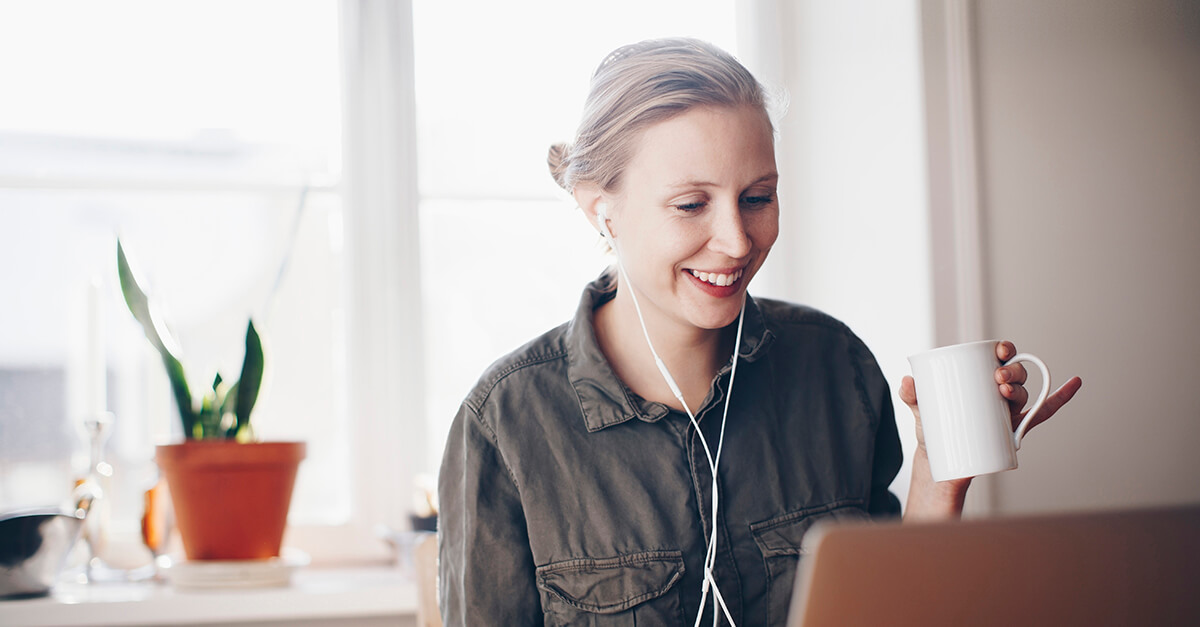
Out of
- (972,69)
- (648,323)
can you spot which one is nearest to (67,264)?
(648,323)

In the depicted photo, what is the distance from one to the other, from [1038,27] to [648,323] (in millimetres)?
1027

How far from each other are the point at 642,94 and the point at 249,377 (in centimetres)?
88

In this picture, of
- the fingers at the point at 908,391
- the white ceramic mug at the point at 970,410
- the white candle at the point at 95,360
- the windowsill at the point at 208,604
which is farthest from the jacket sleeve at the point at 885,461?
the white candle at the point at 95,360

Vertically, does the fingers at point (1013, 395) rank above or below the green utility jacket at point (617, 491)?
above

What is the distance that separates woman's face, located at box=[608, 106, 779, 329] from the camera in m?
0.96

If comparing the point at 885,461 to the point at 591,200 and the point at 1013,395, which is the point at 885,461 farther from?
the point at 591,200

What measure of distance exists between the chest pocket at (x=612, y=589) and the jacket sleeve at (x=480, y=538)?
3cm

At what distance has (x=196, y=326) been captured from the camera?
5.74 feet

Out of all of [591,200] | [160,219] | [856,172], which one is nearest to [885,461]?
[591,200]

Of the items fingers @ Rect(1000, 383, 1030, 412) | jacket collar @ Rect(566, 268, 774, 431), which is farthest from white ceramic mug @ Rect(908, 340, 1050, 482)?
jacket collar @ Rect(566, 268, 774, 431)

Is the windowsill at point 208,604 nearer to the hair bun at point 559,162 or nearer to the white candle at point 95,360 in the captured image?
the white candle at point 95,360

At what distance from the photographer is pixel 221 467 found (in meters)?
1.46

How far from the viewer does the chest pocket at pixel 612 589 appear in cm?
102

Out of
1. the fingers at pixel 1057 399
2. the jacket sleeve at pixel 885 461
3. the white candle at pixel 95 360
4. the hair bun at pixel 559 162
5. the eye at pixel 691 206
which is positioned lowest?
the jacket sleeve at pixel 885 461
